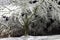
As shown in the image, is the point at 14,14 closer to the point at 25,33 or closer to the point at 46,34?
the point at 25,33

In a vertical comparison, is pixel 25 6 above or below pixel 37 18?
above

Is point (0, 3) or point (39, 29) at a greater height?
point (0, 3)

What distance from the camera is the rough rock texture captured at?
5.73 metres

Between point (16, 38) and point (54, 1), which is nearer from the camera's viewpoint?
point (16, 38)

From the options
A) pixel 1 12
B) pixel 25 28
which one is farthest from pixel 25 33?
pixel 1 12

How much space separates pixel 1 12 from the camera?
583 cm

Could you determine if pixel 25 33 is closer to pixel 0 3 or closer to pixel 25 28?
pixel 25 28

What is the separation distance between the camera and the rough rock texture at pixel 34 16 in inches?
226

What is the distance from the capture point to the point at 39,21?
5859 millimetres

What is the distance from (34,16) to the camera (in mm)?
5801

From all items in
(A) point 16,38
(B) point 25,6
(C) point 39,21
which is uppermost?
(B) point 25,6

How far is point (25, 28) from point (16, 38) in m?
0.42

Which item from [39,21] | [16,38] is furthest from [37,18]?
[16,38]

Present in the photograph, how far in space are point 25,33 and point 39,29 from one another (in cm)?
44
